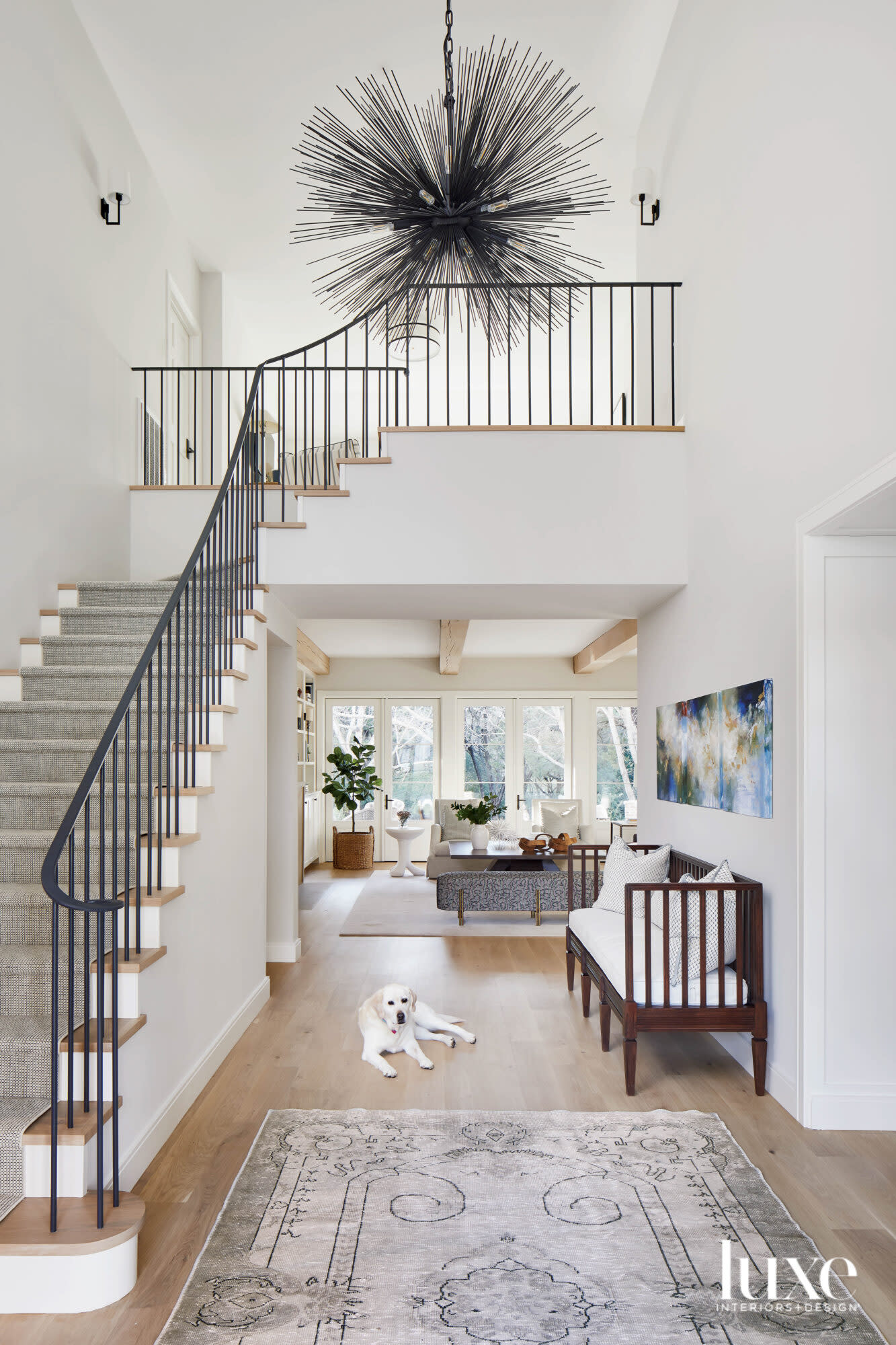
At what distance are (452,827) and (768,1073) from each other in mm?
7264

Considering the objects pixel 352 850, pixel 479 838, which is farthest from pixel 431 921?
pixel 352 850

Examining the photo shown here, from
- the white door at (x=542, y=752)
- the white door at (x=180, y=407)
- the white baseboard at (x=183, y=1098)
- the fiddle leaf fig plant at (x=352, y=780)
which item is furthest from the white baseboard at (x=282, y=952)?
the white door at (x=542, y=752)

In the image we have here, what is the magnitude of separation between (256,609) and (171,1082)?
2411mm

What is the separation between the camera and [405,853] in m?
10.8

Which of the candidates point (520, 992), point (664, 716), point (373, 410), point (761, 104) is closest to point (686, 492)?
point (664, 716)

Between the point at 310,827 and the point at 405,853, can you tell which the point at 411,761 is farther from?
the point at 310,827

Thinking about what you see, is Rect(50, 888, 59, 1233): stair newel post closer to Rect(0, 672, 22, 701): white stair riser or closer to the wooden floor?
the wooden floor

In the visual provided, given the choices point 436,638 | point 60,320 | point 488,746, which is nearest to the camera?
point 60,320

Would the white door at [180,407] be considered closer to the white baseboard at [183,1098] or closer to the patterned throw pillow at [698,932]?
the white baseboard at [183,1098]

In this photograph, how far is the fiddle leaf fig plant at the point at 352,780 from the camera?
448 inches

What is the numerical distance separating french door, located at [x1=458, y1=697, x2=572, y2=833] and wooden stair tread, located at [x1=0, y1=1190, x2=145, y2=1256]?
31.4 feet

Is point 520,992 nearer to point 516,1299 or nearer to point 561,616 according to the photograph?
point 561,616

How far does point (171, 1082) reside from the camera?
10.7ft

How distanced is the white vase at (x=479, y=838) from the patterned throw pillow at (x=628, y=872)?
3.73 m
